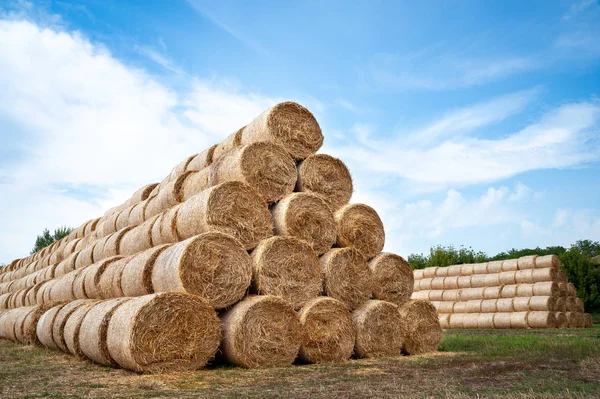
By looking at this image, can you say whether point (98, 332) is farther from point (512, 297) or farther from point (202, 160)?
point (512, 297)

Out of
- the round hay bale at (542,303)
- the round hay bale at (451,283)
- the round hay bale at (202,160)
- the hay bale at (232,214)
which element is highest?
the round hay bale at (202,160)

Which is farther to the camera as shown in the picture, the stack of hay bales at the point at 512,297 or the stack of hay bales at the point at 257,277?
the stack of hay bales at the point at 512,297

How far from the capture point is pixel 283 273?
322 inches

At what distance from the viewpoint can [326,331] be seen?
26.9 feet

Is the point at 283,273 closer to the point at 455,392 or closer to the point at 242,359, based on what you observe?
the point at 242,359

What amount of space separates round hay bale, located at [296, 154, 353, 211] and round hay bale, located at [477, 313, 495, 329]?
366 inches

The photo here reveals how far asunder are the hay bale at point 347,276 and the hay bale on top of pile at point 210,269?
4.45 ft

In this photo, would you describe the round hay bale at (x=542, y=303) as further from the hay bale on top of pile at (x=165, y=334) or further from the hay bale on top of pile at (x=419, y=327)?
the hay bale on top of pile at (x=165, y=334)

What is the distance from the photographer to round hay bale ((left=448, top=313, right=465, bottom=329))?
18125 millimetres

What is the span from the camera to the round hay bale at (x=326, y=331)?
8070mm

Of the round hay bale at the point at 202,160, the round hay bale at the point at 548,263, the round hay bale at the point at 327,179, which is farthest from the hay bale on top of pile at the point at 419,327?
the round hay bale at the point at 548,263

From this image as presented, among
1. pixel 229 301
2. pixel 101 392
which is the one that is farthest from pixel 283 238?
pixel 101 392

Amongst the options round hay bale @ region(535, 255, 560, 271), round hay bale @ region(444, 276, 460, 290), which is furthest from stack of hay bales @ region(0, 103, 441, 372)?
round hay bale @ region(444, 276, 460, 290)

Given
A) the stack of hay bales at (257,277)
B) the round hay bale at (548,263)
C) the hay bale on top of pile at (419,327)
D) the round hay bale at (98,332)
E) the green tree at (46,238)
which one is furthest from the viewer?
the green tree at (46,238)
